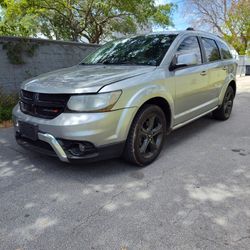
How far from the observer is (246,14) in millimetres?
23219

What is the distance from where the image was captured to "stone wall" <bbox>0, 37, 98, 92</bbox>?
6262mm

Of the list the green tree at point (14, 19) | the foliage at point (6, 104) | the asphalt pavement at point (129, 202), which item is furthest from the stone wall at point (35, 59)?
the asphalt pavement at point (129, 202)

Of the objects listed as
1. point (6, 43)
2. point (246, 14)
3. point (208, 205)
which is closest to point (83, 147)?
point (208, 205)

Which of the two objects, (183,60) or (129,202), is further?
(183,60)

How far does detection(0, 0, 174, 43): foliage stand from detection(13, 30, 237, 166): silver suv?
19.6 ft

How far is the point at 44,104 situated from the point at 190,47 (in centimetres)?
250

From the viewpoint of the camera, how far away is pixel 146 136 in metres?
3.47

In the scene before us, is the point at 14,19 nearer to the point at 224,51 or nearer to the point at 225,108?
the point at 224,51

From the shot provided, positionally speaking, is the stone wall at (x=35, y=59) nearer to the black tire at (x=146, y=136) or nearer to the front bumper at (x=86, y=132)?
the front bumper at (x=86, y=132)

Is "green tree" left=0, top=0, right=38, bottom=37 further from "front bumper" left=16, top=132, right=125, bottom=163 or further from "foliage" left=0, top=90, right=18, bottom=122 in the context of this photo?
"front bumper" left=16, top=132, right=125, bottom=163

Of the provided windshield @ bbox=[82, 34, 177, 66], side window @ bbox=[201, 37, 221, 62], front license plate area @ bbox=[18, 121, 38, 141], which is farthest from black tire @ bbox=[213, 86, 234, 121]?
front license plate area @ bbox=[18, 121, 38, 141]

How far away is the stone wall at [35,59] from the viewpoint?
6.26 meters

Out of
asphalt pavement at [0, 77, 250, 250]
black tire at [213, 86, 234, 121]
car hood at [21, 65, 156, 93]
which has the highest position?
car hood at [21, 65, 156, 93]

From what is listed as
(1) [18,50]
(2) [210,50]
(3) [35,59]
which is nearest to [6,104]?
(1) [18,50]
